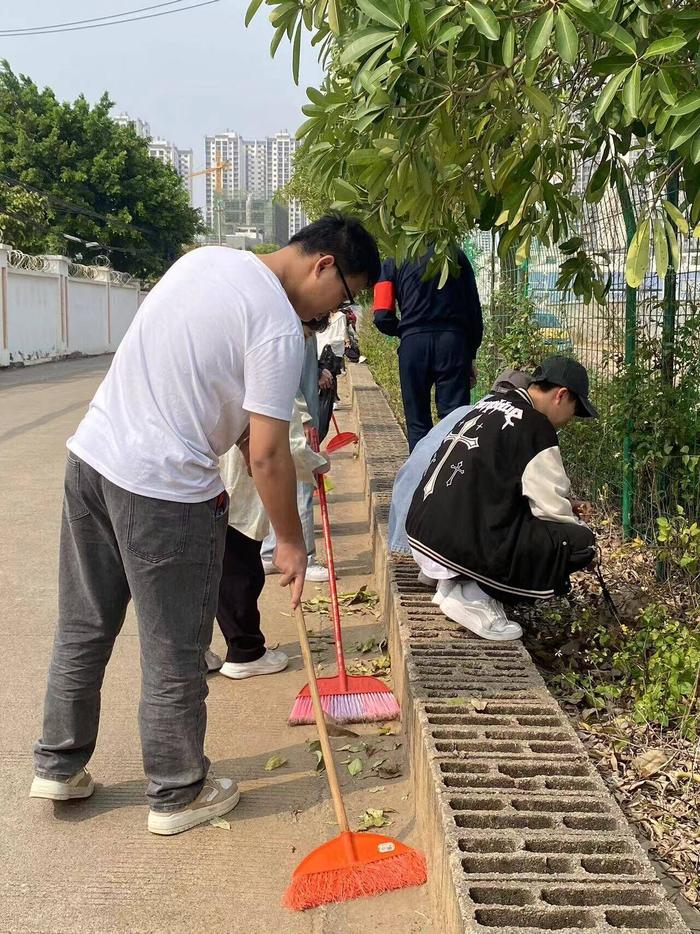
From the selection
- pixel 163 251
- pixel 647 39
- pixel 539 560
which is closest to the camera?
pixel 647 39

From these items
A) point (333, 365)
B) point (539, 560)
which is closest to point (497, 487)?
point (539, 560)

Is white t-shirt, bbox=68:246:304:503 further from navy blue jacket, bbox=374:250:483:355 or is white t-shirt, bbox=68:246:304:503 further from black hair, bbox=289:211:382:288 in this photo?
navy blue jacket, bbox=374:250:483:355

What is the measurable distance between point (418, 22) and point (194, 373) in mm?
1060

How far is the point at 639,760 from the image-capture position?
10.3 ft

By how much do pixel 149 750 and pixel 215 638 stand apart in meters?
1.85

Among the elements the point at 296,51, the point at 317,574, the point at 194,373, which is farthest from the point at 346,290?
the point at 317,574

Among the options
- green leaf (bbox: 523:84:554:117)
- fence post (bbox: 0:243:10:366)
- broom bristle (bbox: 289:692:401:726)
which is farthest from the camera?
fence post (bbox: 0:243:10:366)

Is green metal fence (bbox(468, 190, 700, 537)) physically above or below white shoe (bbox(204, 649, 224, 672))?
above

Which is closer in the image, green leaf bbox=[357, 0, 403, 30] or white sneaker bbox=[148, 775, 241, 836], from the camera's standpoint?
green leaf bbox=[357, 0, 403, 30]

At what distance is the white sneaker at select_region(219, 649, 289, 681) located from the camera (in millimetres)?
4090

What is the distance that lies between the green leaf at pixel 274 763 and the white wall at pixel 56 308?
1949 centimetres

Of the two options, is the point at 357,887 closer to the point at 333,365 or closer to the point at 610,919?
the point at 610,919

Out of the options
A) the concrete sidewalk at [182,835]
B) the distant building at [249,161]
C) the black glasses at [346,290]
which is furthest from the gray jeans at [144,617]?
the distant building at [249,161]

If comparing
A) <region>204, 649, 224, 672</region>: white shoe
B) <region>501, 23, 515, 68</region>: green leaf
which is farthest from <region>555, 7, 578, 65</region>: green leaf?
<region>204, 649, 224, 672</region>: white shoe
